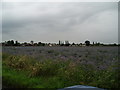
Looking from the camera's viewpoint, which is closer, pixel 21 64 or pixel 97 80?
pixel 97 80

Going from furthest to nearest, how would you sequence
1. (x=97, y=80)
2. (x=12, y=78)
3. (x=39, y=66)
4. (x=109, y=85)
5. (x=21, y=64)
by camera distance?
(x=21, y=64), (x=39, y=66), (x=12, y=78), (x=97, y=80), (x=109, y=85)

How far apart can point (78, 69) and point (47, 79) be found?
5.46ft

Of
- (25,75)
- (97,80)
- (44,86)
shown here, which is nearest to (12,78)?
(25,75)

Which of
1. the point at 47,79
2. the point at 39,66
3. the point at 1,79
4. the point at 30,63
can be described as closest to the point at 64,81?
the point at 47,79

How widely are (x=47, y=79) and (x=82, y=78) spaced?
153cm

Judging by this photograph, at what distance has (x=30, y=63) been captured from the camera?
11.3 metres

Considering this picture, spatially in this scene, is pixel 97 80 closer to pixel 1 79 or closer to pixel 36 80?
pixel 36 80

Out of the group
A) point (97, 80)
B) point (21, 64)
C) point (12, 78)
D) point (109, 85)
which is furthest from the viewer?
point (21, 64)

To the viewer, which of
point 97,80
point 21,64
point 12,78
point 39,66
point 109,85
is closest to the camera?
point 109,85

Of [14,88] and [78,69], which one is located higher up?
[78,69]

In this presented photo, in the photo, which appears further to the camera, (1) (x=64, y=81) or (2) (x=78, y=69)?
(2) (x=78, y=69)

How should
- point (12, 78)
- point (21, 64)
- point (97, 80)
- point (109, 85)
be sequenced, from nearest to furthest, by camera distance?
1. point (109, 85)
2. point (97, 80)
3. point (12, 78)
4. point (21, 64)

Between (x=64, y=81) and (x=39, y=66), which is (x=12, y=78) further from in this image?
(x=64, y=81)

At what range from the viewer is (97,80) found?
7703 millimetres
